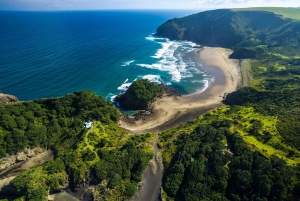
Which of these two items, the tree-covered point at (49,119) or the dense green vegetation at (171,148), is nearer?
the dense green vegetation at (171,148)

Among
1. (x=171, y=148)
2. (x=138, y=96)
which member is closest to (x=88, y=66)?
(x=138, y=96)

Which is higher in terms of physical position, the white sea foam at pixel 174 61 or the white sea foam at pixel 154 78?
the white sea foam at pixel 174 61

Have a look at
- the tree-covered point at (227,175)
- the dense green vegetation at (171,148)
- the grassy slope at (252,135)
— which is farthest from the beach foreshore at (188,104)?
the tree-covered point at (227,175)

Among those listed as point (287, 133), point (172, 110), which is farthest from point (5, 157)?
point (287, 133)

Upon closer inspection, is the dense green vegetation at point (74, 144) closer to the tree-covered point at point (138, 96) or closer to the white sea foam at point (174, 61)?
the tree-covered point at point (138, 96)

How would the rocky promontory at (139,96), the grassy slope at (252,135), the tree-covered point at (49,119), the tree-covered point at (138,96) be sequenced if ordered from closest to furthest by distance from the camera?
1. the grassy slope at (252,135)
2. the tree-covered point at (49,119)
3. the tree-covered point at (138,96)
4. the rocky promontory at (139,96)

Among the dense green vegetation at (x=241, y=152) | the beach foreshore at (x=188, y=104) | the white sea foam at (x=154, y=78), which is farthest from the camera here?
the white sea foam at (x=154, y=78)
